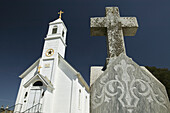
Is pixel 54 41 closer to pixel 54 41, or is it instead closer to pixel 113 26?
Result: pixel 54 41

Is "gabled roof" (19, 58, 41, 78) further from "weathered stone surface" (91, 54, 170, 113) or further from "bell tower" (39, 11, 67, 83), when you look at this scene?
"weathered stone surface" (91, 54, 170, 113)

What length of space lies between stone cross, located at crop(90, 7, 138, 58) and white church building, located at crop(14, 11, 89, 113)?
9.40 m

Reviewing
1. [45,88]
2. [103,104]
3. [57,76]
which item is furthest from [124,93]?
[57,76]

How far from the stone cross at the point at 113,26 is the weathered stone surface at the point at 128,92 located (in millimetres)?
1045

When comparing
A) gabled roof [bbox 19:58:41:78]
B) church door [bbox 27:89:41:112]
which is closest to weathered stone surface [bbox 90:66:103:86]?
church door [bbox 27:89:41:112]

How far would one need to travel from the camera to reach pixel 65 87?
1149 centimetres

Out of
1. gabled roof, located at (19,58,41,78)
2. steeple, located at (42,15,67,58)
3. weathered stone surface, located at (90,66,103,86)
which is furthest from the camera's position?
steeple, located at (42,15,67,58)

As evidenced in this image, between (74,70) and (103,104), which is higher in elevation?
(74,70)

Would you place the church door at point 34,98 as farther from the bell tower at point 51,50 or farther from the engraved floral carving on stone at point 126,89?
the engraved floral carving on stone at point 126,89

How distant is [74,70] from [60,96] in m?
3.24

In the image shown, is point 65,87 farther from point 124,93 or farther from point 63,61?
point 124,93

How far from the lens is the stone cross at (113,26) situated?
8.43 ft

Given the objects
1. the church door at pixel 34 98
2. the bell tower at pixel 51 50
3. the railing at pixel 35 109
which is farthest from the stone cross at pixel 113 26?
the bell tower at pixel 51 50

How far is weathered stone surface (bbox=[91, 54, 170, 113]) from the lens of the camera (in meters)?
1.32
